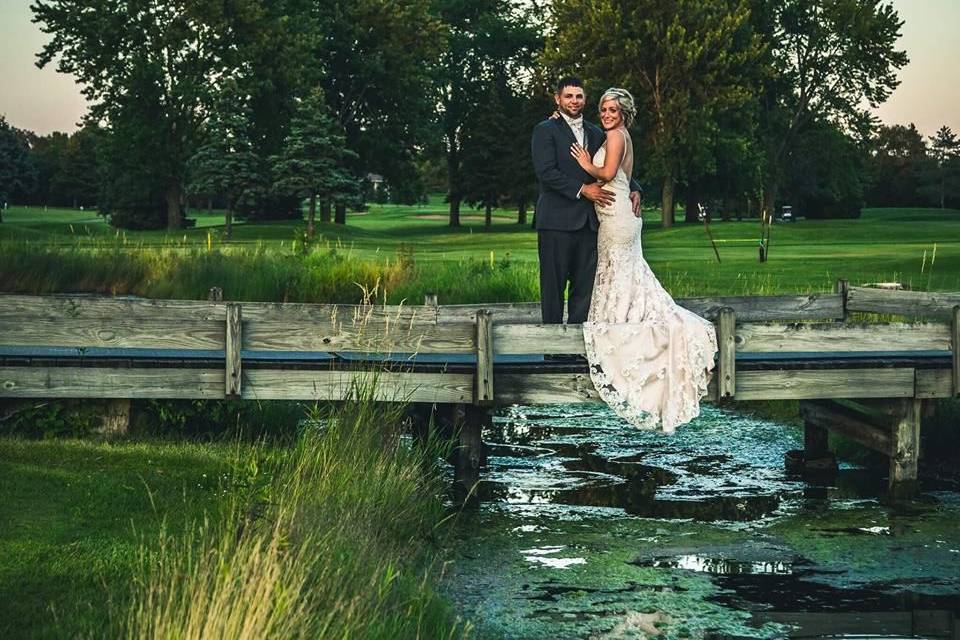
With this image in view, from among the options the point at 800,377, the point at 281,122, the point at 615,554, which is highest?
the point at 281,122

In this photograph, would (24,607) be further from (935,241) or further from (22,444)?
(935,241)

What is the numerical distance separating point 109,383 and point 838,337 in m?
6.19

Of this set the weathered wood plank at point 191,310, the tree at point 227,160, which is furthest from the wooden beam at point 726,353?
the tree at point 227,160

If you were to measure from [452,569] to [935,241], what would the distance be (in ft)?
149

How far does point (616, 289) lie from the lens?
12.1m

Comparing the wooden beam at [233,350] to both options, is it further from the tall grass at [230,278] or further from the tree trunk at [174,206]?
the tree trunk at [174,206]

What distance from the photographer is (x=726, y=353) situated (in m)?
11.8

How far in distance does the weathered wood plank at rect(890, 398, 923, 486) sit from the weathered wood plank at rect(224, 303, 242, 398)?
5.68 meters

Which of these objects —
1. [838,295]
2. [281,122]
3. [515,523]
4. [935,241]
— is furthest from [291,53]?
[515,523]

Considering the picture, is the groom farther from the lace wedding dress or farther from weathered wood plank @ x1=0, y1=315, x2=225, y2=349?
weathered wood plank @ x1=0, y1=315, x2=225, y2=349

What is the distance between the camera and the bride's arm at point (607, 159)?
38.8 feet

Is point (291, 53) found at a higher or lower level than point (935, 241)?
higher

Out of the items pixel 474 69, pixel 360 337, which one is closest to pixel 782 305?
pixel 360 337

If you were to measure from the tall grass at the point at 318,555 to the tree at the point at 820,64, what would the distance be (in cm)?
6079
